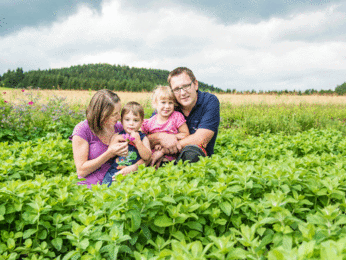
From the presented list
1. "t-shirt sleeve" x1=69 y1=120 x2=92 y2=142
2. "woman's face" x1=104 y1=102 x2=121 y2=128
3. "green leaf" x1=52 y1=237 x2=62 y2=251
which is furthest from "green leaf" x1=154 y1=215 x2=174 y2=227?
"t-shirt sleeve" x1=69 y1=120 x2=92 y2=142

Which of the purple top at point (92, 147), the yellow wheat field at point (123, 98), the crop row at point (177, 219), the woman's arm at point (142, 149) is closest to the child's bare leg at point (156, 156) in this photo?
the woman's arm at point (142, 149)

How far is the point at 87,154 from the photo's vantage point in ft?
12.0

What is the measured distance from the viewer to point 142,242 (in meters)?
2.18

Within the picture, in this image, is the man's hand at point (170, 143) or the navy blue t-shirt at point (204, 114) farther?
the navy blue t-shirt at point (204, 114)

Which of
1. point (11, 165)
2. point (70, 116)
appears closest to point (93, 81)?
point (70, 116)

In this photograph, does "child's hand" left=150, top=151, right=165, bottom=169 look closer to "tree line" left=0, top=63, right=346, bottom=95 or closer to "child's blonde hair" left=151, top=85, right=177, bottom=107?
"child's blonde hair" left=151, top=85, right=177, bottom=107

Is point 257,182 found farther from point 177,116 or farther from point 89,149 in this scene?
point 89,149

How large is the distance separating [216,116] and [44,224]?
284 cm

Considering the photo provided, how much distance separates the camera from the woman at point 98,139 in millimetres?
3520

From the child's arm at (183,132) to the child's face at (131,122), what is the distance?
0.67m

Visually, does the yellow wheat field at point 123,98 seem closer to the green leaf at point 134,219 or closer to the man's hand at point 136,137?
the man's hand at point 136,137

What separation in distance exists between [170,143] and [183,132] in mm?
379

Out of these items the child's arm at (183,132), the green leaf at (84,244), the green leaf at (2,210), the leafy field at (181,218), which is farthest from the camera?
the child's arm at (183,132)

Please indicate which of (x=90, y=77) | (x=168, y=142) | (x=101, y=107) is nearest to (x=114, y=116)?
(x=101, y=107)
